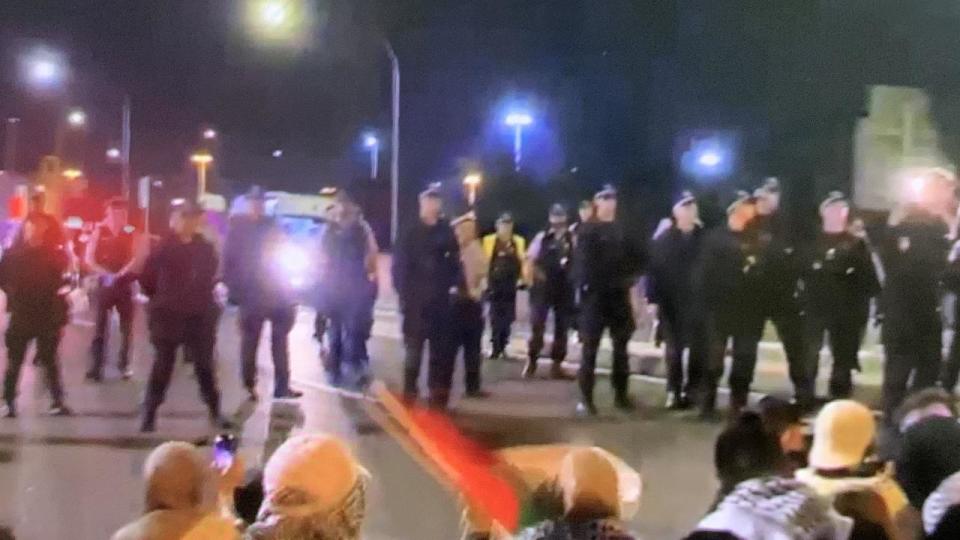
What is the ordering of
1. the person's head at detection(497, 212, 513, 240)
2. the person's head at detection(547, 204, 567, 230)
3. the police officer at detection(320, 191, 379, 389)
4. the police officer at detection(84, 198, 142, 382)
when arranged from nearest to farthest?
the police officer at detection(320, 191, 379, 389) < the police officer at detection(84, 198, 142, 382) < the person's head at detection(547, 204, 567, 230) < the person's head at detection(497, 212, 513, 240)

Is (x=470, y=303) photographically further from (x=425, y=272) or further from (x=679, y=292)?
(x=679, y=292)

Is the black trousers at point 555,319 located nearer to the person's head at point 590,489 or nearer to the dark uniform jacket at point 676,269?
the dark uniform jacket at point 676,269

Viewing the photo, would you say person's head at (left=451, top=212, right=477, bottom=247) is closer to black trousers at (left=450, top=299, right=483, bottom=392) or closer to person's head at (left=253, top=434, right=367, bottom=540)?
black trousers at (left=450, top=299, right=483, bottom=392)

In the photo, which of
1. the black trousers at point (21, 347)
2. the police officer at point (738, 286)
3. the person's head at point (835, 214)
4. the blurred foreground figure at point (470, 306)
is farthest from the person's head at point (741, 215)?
the black trousers at point (21, 347)

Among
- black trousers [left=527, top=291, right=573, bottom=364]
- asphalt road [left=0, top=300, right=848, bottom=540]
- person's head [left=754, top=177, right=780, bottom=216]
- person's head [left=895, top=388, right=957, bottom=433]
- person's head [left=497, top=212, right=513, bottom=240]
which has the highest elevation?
person's head [left=754, top=177, right=780, bottom=216]

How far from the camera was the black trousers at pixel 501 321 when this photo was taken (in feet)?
53.9

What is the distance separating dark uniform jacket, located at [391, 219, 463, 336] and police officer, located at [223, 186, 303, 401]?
97cm

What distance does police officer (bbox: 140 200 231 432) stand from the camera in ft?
33.8

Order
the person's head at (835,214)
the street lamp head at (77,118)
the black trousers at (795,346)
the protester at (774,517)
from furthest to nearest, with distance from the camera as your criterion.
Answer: the street lamp head at (77,118)
the black trousers at (795,346)
the person's head at (835,214)
the protester at (774,517)

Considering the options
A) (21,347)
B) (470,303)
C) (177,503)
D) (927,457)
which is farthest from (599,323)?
(177,503)

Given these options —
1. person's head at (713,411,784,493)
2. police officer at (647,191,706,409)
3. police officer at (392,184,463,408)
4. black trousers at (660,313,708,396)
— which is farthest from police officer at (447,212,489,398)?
person's head at (713,411,784,493)

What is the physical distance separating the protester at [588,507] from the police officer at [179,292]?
690cm

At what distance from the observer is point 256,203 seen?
11.6 meters

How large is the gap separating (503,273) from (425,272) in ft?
17.5
